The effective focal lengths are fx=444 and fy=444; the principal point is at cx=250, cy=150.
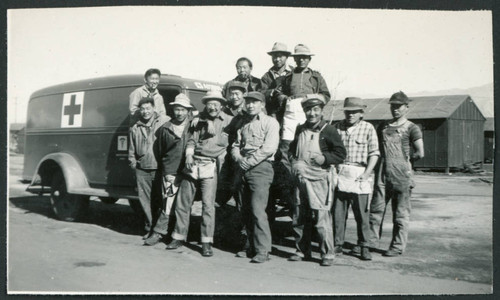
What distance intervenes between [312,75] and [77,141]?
4171 mm

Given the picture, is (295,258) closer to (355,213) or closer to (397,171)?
(355,213)

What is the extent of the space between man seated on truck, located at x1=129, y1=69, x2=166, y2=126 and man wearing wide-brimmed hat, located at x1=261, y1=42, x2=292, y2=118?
1.55 metres

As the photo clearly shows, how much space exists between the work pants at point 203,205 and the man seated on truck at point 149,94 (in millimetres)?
1353

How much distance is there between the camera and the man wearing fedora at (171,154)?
19.1ft

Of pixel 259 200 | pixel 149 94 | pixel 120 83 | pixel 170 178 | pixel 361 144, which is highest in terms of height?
pixel 120 83

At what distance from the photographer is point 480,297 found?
→ 4609mm

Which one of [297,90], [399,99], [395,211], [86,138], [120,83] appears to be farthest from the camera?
[86,138]

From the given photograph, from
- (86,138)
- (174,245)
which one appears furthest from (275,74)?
(86,138)

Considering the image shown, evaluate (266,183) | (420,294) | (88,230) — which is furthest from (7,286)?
(420,294)

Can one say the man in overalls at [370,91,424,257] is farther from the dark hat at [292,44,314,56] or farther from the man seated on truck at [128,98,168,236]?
the man seated on truck at [128,98,168,236]

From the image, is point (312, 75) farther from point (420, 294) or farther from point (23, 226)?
point (23, 226)

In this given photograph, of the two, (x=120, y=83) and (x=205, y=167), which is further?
(x=120, y=83)

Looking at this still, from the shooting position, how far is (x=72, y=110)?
25.4 ft

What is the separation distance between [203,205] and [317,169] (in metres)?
1.51
